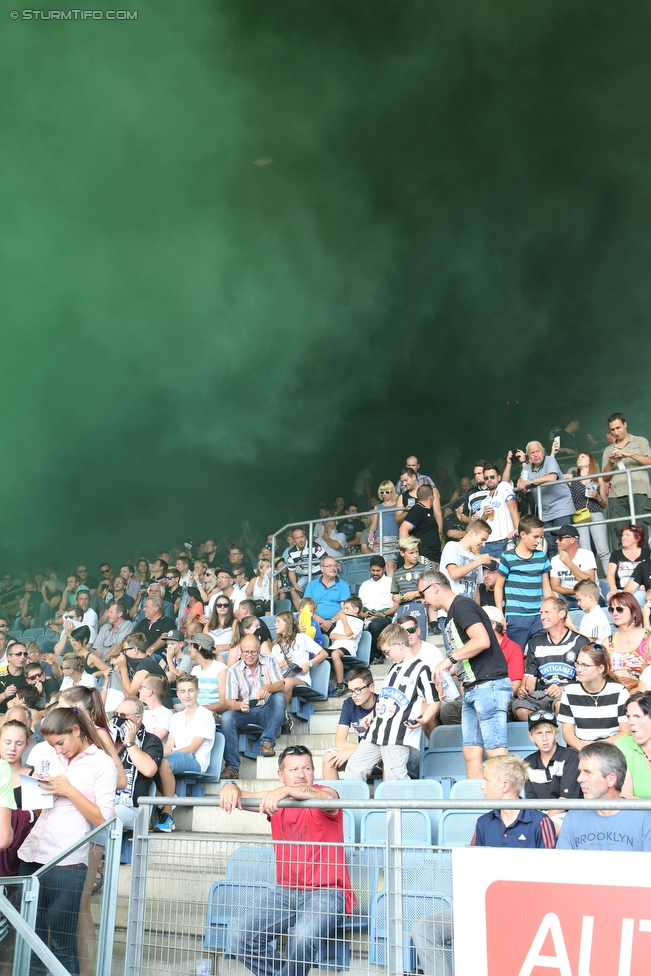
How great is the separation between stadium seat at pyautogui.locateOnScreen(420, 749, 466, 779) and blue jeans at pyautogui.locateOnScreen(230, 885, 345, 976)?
198cm

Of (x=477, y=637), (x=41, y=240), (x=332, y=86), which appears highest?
(x=332, y=86)

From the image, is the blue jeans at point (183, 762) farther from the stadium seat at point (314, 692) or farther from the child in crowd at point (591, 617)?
the child in crowd at point (591, 617)

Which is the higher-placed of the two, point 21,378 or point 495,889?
point 21,378

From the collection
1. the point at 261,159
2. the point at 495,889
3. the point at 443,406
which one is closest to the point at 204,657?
the point at 495,889

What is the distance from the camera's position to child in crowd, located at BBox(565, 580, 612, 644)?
5.23 metres

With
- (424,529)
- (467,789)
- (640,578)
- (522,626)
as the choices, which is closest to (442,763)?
(467,789)

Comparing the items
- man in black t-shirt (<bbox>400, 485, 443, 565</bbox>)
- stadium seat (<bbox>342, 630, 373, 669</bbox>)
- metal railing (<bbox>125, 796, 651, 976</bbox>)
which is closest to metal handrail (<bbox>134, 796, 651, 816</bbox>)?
metal railing (<bbox>125, 796, 651, 976</bbox>)

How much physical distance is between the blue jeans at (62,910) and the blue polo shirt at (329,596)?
4425 millimetres

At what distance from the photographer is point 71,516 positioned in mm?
12617

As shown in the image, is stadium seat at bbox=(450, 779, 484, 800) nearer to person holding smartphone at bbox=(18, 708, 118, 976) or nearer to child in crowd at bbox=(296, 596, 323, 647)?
person holding smartphone at bbox=(18, 708, 118, 976)

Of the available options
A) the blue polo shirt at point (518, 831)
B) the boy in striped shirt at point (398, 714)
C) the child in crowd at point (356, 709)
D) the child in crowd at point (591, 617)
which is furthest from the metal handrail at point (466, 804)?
the child in crowd at point (591, 617)

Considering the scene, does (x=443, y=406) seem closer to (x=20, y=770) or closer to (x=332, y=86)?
(x=332, y=86)

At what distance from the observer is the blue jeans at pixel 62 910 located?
9.09 feet

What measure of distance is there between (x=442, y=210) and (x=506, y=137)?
3.94 feet
